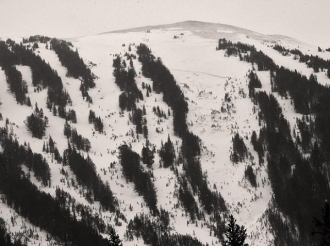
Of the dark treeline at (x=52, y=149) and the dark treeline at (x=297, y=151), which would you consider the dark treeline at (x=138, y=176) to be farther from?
the dark treeline at (x=297, y=151)

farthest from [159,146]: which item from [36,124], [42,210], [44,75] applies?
[44,75]

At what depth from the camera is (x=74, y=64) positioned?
4772cm

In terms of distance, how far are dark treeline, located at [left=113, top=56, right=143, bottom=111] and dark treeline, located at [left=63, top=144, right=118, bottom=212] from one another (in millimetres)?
9417

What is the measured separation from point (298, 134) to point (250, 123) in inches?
193

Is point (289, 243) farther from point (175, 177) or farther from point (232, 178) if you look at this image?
point (175, 177)

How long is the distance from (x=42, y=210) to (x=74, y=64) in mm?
26295

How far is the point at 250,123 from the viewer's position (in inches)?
1407

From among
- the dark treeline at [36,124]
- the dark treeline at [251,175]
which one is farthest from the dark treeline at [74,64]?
the dark treeline at [251,175]

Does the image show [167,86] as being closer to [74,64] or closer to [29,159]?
[74,64]

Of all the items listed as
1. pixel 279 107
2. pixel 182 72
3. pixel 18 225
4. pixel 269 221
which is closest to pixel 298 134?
pixel 279 107

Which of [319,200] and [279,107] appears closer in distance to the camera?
[319,200]

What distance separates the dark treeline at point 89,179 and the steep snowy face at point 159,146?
9 centimetres

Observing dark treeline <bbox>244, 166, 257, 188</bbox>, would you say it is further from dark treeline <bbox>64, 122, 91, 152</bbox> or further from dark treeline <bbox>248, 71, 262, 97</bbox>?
dark treeline <bbox>64, 122, 91, 152</bbox>

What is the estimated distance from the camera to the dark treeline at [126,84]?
130 ft
